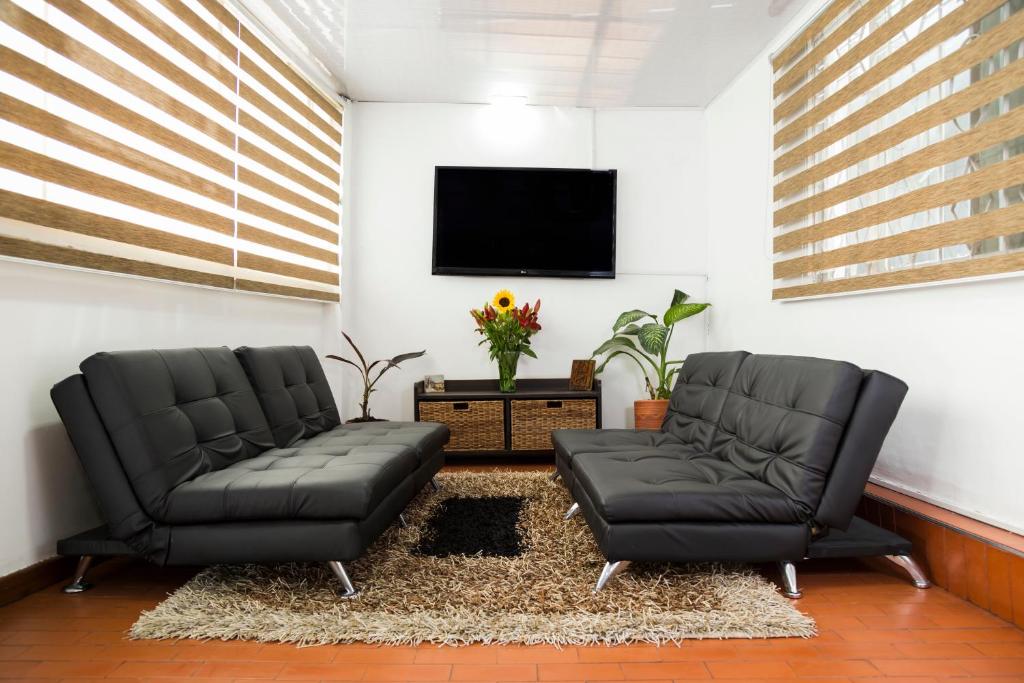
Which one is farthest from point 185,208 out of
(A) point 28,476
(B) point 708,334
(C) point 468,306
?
(B) point 708,334

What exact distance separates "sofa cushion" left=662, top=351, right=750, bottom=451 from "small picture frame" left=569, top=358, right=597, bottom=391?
0.96 meters

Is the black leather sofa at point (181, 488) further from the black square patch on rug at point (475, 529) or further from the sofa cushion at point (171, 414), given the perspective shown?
the black square patch on rug at point (475, 529)

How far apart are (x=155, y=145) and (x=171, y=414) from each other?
1.20 m

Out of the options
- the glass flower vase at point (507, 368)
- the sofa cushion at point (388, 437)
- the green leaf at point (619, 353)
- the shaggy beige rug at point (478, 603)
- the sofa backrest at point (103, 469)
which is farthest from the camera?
the green leaf at point (619, 353)

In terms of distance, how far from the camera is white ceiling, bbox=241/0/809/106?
2.97m

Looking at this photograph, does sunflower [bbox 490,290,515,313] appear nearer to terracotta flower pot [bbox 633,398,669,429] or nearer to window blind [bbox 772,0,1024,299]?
terracotta flower pot [bbox 633,398,669,429]

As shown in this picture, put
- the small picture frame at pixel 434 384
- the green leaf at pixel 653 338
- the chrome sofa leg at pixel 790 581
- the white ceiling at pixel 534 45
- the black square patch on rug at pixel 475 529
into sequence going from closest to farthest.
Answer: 1. the chrome sofa leg at pixel 790 581
2. the black square patch on rug at pixel 475 529
3. the white ceiling at pixel 534 45
4. the green leaf at pixel 653 338
5. the small picture frame at pixel 434 384

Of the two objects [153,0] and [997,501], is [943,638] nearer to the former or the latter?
[997,501]

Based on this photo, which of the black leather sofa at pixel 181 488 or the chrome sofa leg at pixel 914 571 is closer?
the black leather sofa at pixel 181 488

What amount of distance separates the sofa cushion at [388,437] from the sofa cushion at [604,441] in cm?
65

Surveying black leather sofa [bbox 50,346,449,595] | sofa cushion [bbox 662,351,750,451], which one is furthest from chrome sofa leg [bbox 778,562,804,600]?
black leather sofa [bbox 50,346,449,595]

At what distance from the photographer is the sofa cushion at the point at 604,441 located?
8.20 ft

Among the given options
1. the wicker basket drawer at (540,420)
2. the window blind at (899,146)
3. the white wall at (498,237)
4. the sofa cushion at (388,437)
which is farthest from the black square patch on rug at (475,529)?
Result: the window blind at (899,146)

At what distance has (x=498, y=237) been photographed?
13.6 ft
